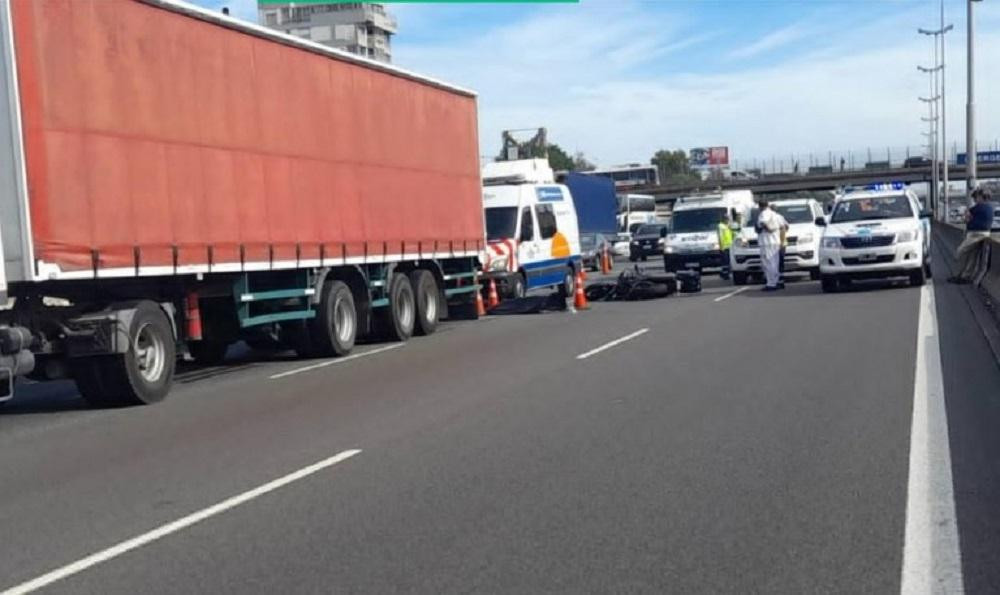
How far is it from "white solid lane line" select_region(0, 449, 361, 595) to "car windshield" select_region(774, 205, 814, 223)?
21.7 meters

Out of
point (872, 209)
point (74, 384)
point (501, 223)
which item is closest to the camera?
point (74, 384)

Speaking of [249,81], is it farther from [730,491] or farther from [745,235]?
[745,235]

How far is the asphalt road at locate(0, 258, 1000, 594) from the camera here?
5793mm

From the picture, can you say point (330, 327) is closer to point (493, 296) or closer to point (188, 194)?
point (188, 194)

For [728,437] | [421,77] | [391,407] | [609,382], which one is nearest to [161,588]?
[728,437]

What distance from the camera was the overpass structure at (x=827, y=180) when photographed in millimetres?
98688

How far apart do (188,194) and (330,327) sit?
11.8ft

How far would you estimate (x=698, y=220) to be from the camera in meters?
31.8

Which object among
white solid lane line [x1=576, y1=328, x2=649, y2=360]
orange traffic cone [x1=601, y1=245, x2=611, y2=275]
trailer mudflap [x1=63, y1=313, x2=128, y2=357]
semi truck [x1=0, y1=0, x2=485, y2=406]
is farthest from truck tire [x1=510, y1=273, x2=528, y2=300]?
orange traffic cone [x1=601, y1=245, x2=611, y2=275]

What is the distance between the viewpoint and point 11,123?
10438 millimetres

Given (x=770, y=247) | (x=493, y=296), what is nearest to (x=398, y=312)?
(x=493, y=296)

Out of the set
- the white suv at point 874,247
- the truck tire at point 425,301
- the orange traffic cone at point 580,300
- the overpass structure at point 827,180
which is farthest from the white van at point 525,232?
the overpass structure at point 827,180

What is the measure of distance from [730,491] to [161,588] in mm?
3350

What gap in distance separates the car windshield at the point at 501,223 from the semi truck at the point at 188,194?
4598 millimetres
